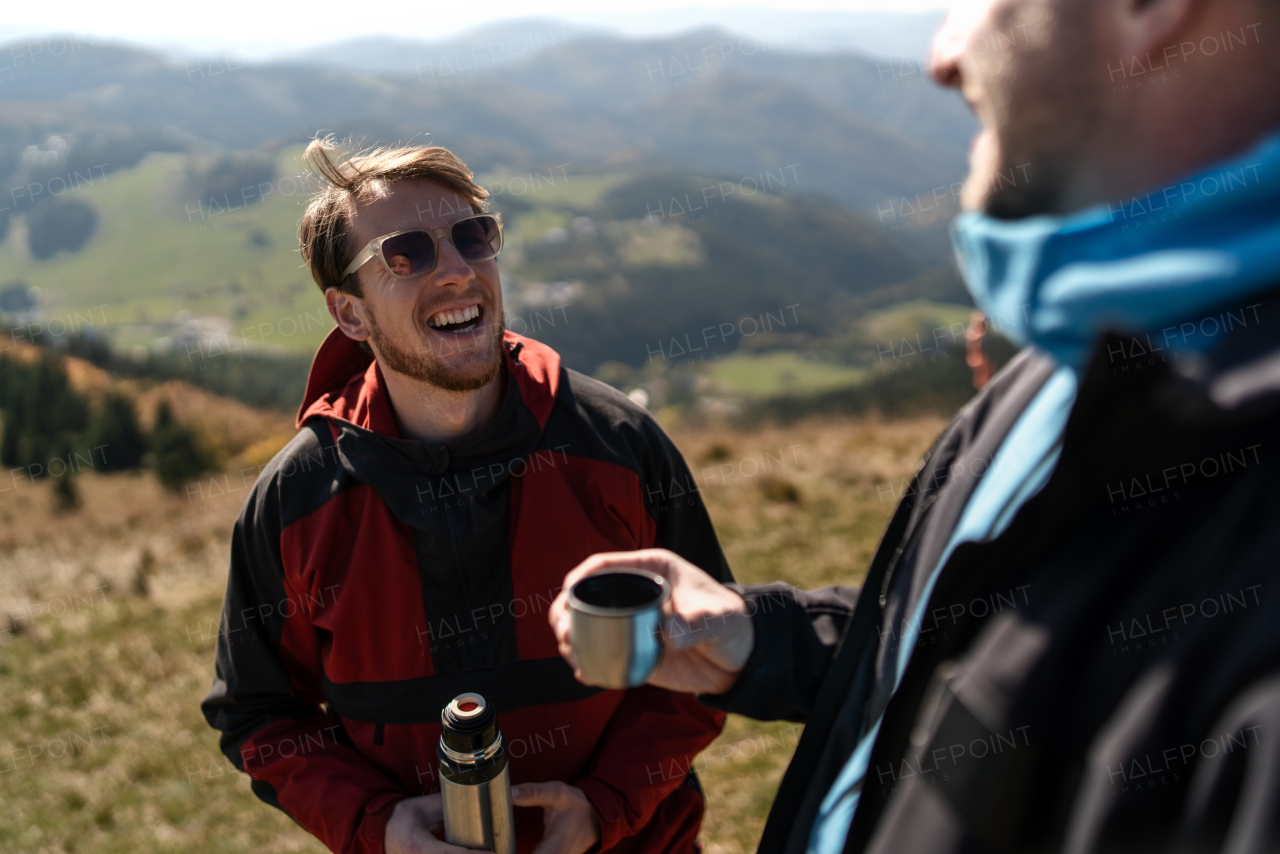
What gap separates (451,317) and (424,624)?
36.9 inches

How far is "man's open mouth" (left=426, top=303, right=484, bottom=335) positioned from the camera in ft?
8.41

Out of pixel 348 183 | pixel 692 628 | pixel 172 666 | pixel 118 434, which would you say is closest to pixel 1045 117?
pixel 692 628

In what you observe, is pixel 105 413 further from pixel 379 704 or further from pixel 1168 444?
pixel 1168 444

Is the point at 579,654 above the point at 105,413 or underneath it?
above

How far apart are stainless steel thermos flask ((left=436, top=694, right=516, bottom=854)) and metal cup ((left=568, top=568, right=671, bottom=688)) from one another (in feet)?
1.63

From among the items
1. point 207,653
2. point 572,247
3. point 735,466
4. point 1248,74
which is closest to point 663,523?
point 1248,74

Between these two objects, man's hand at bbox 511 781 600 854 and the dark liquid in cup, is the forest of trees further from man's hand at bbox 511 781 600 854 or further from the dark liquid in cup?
the dark liquid in cup

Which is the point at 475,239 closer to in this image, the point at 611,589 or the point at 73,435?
the point at 611,589

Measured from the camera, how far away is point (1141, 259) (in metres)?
0.92

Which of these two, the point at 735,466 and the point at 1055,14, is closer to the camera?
the point at 1055,14

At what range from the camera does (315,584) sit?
7.24 feet

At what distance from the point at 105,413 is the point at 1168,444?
3417cm

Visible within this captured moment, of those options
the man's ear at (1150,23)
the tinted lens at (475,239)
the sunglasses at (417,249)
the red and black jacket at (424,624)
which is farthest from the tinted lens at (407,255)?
the man's ear at (1150,23)

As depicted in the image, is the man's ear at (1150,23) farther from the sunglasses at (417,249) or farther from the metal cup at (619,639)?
the sunglasses at (417,249)
